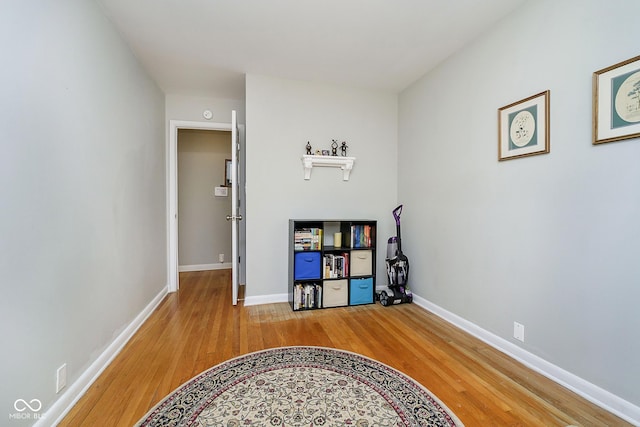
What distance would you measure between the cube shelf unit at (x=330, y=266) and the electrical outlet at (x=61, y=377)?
177 cm

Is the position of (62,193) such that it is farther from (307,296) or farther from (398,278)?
(398,278)

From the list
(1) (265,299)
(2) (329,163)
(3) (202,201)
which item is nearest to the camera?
(1) (265,299)

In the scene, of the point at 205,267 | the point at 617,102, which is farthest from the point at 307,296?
the point at 617,102

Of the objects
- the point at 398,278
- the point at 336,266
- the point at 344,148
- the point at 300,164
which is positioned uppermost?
the point at 344,148

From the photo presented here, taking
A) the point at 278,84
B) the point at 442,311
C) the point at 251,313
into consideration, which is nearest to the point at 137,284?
the point at 251,313

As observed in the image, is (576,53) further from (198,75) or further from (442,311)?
(198,75)

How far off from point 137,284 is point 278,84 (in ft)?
8.14

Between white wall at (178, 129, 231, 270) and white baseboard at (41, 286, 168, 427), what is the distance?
2176mm

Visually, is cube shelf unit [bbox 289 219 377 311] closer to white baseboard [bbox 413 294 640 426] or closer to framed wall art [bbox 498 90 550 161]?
white baseboard [bbox 413 294 640 426]

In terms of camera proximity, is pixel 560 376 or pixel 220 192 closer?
pixel 560 376

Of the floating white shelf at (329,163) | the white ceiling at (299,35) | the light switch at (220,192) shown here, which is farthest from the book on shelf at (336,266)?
the light switch at (220,192)

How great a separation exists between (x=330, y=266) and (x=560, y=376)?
76.1 inches

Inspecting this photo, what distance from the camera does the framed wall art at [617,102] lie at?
1.35 meters

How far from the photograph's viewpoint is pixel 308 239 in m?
2.92
